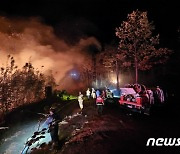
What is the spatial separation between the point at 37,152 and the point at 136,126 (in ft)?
17.1

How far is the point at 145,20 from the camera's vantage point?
30.8 m

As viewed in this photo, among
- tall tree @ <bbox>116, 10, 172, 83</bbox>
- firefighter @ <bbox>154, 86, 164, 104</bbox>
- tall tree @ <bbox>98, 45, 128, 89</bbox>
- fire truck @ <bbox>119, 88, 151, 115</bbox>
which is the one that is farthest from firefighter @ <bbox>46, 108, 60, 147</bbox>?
tall tree @ <bbox>98, 45, 128, 89</bbox>

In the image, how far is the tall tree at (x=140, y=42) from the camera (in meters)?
31.0

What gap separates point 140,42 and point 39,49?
52.9 feet

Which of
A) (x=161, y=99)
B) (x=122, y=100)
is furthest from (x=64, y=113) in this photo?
(x=161, y=99)

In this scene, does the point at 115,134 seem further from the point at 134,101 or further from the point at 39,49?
the point at 39,49

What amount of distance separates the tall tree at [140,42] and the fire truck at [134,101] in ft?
39.6

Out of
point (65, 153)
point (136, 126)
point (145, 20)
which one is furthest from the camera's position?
point (145, 20)

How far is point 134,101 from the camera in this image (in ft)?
55.9

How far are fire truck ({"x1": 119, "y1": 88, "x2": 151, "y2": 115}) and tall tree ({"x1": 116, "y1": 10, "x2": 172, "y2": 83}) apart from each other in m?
12.1

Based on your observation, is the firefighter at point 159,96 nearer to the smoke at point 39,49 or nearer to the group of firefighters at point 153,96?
the group of firefighters at point 153,96

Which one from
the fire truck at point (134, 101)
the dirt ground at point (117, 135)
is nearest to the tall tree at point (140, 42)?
the fire truck at point (134, 101)

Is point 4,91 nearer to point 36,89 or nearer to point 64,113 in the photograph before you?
point 36,89

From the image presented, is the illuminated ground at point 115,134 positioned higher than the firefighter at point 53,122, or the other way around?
the firefighter at point 53,122
